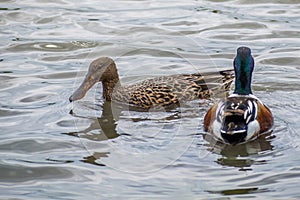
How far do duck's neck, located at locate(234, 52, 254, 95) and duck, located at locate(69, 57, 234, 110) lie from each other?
106cm

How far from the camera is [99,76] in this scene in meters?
10.7

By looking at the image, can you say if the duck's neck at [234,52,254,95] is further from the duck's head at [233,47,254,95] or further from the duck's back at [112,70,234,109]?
the duck's back at [112,70,234,109]

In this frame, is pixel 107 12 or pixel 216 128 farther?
pixel 107 12

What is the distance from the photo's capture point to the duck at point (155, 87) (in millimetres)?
10461

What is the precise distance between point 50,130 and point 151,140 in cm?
124

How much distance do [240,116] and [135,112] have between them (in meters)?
1.87

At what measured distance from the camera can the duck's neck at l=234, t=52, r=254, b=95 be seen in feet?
31.7

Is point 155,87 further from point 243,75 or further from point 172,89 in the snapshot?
point 243,75

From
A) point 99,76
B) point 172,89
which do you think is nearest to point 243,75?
point 172,89

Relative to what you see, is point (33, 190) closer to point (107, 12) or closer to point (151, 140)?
point (151, 140)

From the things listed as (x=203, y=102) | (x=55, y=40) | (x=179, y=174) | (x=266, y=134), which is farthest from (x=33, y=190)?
(x=55, y=40)

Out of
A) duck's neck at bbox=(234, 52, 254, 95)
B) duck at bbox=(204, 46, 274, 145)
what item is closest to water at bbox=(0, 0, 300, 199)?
duck at bbox=(204, 46, 274, 145)

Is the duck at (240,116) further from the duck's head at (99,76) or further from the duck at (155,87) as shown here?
the duck's head at (99,76)

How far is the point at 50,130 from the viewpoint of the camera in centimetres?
937
